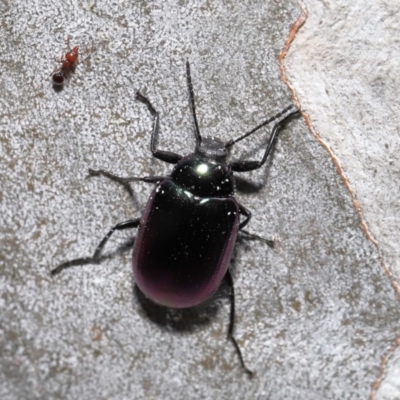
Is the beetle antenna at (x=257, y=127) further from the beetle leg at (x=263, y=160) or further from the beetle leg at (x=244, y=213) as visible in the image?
the beetle leg at (x=244, y=213)

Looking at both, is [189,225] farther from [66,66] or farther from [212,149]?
[66,66]

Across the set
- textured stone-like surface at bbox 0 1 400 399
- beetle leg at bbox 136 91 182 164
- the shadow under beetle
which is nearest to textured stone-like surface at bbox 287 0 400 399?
textured stone-like surface at bbox 0 1 400 399

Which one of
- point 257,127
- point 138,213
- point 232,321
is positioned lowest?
point 232,321

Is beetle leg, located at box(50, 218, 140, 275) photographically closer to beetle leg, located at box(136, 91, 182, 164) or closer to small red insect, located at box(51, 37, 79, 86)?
beetle leg, located at box(136, 91, 182, 164)

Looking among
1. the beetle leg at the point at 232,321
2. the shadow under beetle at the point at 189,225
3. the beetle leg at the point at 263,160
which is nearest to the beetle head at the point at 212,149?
the shadow under beetle at the point at 189,225

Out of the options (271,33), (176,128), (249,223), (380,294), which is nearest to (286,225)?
(249,223)

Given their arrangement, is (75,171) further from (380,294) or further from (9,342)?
(380,294)

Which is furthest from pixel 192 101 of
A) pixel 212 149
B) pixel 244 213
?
pixel 244 213
